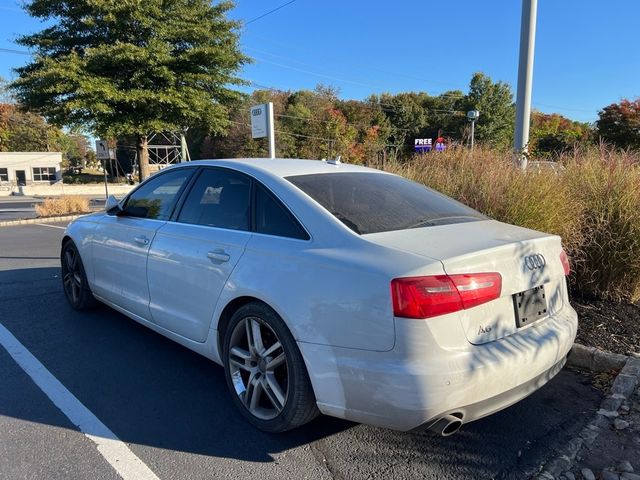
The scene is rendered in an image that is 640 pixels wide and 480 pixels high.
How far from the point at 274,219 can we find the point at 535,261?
1.51 metres

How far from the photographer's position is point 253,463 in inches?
103

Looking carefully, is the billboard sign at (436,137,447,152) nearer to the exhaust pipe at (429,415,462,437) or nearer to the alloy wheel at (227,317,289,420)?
the alloy wheel at (227,317,289,420)

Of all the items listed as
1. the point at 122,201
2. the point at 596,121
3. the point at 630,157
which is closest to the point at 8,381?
the point at 122,201

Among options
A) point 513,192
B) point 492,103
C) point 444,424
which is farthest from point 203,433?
point 492,103

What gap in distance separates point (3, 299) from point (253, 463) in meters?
4.63

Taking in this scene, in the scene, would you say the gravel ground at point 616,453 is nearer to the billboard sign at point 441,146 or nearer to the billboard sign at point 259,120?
the billboard sign at point 441,146

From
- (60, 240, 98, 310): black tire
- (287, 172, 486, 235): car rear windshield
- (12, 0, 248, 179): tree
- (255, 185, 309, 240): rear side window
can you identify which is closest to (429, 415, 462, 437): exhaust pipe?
(287, 172, 486, 235): car rear windshield

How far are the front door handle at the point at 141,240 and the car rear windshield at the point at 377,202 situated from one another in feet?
4.55

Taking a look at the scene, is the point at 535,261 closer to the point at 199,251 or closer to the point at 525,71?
the point at 199,251

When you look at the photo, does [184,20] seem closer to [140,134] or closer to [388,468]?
[140,134]

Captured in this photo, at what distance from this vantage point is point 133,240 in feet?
13.0

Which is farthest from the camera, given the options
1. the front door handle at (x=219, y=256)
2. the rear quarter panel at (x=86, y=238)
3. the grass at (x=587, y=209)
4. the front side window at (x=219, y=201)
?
the grass at (x=587, y=209)

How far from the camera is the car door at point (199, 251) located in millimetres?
3088

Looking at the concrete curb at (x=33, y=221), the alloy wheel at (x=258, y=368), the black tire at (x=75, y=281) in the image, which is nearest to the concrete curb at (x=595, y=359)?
the alloy wheel at (x=258, y=368)
